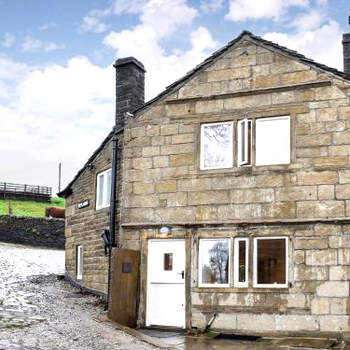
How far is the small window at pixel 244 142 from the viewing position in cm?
1409

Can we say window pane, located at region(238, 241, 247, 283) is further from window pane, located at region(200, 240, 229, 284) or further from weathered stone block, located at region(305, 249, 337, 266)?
weathered stone block, located at region(305, 249, 337, 266)

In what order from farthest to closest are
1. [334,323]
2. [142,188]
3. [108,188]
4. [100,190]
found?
[100,190]
[108,188]
[142,188]
[334,323]

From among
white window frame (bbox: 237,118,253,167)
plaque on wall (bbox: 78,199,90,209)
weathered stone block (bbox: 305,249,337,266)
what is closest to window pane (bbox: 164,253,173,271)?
white window frame (bbox: 237,118,253,167)

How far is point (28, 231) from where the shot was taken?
4003 cm

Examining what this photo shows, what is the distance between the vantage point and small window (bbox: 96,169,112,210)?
58.8 feet

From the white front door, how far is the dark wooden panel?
0.35m

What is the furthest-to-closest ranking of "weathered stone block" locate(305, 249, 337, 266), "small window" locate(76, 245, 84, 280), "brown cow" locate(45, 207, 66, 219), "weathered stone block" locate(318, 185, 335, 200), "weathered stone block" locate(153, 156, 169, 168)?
"brown cow" locate(45, 207, 66, 219) → "small window" locate(76, 245, 84, 280) → "weathered stone block" locate(153, 156, 169, 168) → "weathered stone block" locate(318, 185, 335, 200) → "weathered stone block" locate(305, 249, 337, 266)

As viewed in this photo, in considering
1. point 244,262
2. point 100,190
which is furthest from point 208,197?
point 100,190

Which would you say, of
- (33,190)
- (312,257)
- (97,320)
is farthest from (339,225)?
(33,190)

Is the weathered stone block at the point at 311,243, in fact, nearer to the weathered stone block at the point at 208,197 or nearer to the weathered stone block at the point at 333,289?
the weathered stone block at the point at 333,289

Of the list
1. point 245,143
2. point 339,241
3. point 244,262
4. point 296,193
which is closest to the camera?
point 339,241

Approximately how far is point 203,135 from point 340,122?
332 centimetres

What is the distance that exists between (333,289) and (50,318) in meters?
6.34

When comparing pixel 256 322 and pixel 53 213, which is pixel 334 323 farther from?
pixel 53 213
